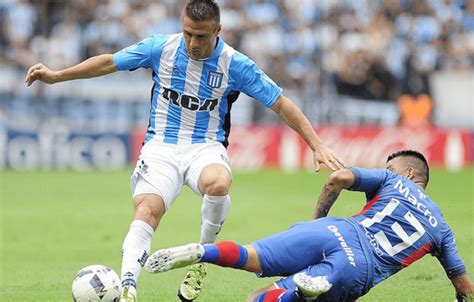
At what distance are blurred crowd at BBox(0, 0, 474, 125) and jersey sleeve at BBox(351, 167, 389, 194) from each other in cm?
1739

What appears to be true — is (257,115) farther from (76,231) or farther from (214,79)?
(214,79)

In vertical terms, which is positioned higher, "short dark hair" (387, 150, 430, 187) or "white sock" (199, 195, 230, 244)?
"short dark hair" (387, 150, 430, 187)

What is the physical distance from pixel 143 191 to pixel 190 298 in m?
1.00

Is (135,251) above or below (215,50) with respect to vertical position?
below

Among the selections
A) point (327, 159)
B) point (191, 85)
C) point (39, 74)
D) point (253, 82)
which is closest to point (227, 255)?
point (327, 159)

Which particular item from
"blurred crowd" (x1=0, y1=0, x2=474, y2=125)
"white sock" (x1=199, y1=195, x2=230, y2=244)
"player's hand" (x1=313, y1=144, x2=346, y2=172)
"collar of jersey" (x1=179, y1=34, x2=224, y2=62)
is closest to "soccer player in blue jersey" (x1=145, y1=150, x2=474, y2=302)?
"player's hand" (x1=313, y1=144, x2=346, y2=172)

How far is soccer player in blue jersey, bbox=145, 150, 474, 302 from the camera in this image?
6.58 meters

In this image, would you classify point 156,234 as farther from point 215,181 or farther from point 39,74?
point 215,181

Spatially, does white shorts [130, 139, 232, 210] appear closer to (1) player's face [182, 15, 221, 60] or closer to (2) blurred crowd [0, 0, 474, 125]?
(1) player's face [182, 15, 221, 60]

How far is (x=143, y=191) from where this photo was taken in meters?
7.71

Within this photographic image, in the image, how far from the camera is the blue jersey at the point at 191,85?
26.7 ft

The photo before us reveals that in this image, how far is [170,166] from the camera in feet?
26.3

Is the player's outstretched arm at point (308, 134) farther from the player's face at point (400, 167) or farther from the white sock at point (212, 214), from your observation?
the white sock at point (212, 214)

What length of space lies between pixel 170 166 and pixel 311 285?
2137mm
